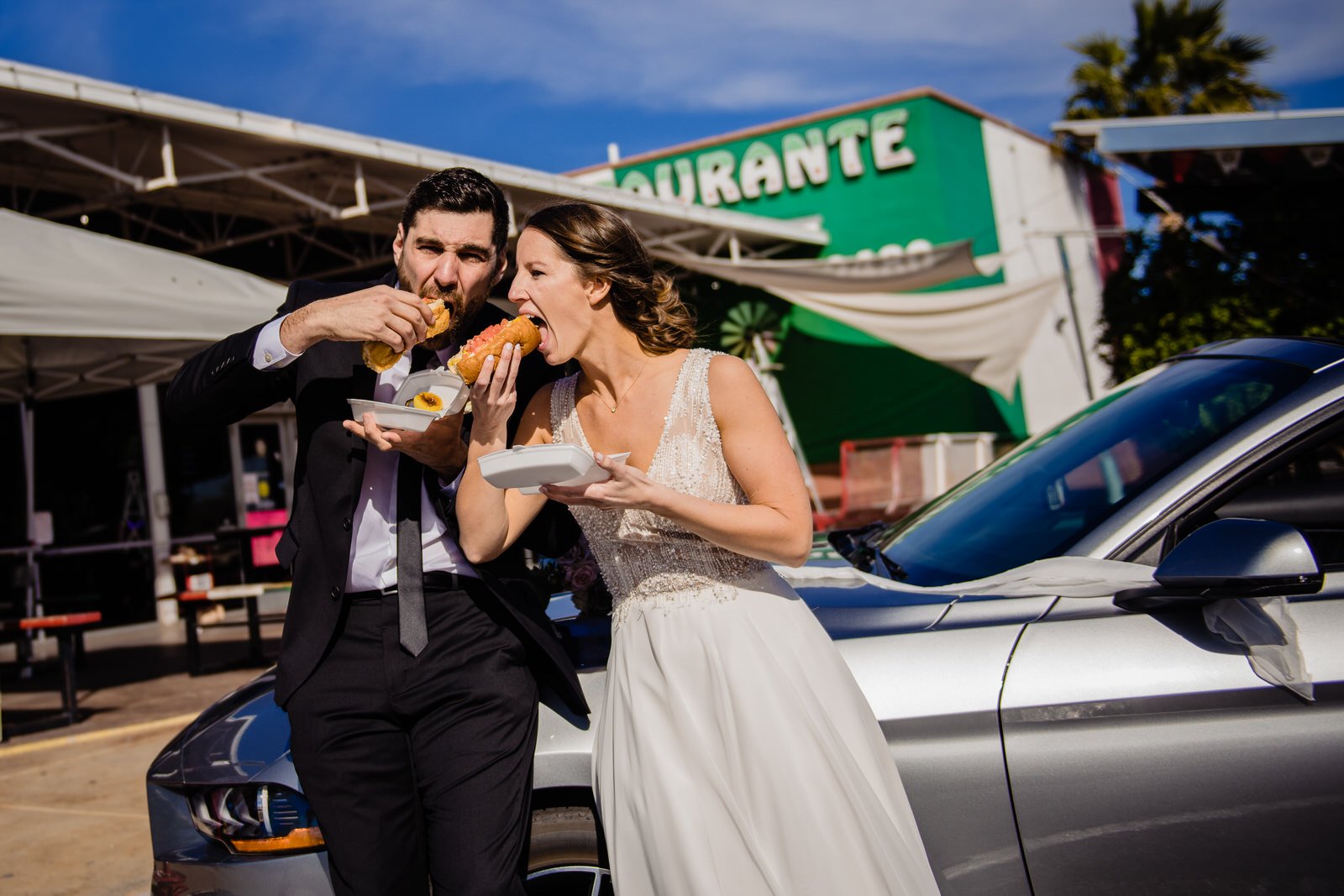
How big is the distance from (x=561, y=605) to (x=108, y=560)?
11542 millimetres

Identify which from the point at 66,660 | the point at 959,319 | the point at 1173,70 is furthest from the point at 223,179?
the point at 1173,70

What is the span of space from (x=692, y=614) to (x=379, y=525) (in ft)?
2.26

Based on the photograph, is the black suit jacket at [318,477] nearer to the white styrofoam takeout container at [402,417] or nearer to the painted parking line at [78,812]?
the white styrofoam takeout container at [402,417]

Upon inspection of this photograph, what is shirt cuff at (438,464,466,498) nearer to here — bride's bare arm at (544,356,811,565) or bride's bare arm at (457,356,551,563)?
bride's bare arm at (457,356,551,563)

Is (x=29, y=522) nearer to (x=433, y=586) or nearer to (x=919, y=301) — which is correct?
(x=433, y=586)

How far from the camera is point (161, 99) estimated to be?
27.9ft

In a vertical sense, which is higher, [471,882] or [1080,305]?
[1080,305]

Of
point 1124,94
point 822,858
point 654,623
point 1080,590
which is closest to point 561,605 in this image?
point 654,623

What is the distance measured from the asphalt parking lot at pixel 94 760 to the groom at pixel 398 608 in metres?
2.52

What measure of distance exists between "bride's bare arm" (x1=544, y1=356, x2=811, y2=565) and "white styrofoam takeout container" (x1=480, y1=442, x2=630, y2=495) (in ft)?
0.29

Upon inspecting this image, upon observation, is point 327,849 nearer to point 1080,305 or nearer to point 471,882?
point 471,882

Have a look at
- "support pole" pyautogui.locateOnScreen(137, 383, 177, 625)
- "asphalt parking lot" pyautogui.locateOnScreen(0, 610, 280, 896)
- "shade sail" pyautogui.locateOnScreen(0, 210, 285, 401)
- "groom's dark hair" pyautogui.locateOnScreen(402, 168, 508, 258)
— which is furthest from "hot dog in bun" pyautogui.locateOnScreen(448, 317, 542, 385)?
"support pole" pyautogui.locateOnScreen(137, 383, 177, 625)

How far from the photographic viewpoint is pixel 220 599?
7.96 meters

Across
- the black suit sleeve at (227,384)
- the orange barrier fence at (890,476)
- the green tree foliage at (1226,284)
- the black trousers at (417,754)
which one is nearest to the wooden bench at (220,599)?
the orange barrier fence at (890,476)
